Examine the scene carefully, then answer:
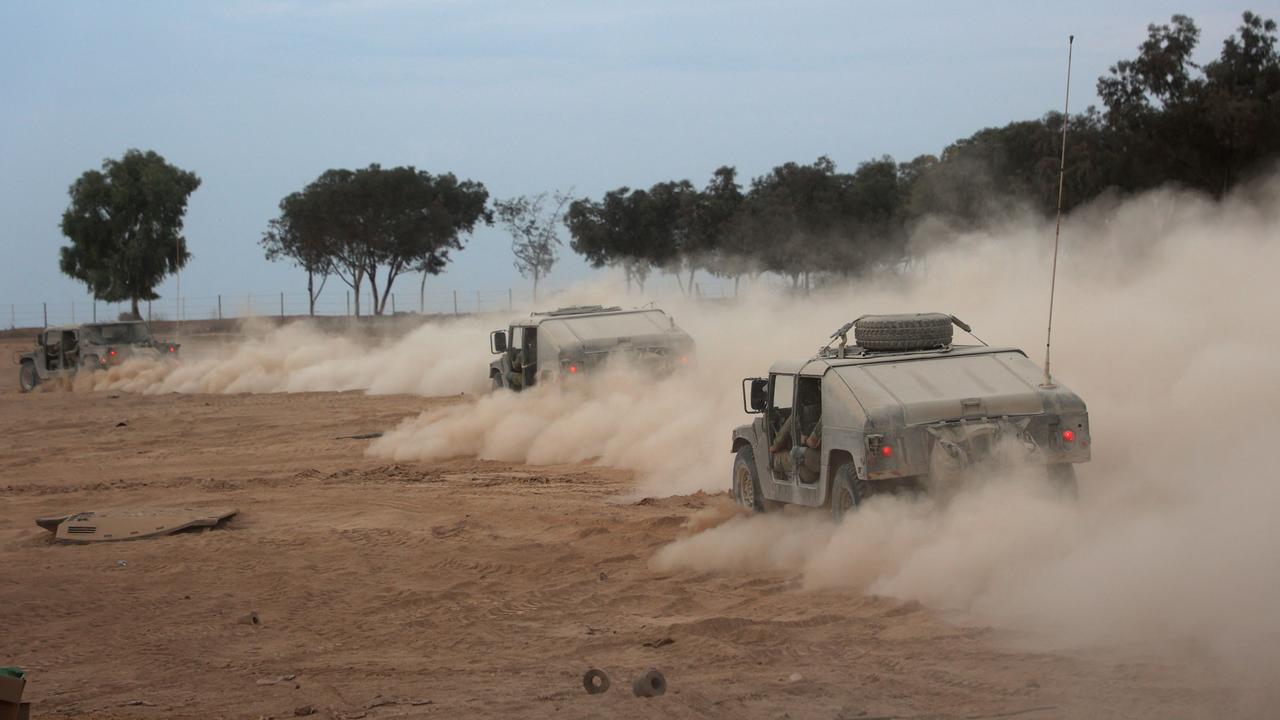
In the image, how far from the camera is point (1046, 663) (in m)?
7.40

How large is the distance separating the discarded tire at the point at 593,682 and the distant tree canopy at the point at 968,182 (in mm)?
30071

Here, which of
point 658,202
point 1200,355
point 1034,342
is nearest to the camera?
point 1200,355

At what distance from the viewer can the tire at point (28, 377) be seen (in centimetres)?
4194

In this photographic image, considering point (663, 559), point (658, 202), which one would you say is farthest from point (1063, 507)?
point (658, 202)

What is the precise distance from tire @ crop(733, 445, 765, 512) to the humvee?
3234 centimetres

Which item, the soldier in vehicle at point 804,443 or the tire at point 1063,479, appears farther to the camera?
the soldier in vehicle at point 804,443

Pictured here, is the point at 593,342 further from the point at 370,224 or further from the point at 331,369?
the point at 370,224

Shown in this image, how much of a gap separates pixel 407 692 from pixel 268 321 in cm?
5793

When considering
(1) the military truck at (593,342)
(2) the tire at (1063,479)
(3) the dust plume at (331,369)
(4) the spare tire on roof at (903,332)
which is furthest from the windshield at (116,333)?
(2) the tire at (1063,479)

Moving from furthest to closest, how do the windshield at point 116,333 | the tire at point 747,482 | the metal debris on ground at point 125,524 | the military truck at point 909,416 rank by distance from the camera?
the windshield at point 116,333 < the metal debris on ground at point 125,524 < the tire at point 747,482 < the military truck at point 909,416

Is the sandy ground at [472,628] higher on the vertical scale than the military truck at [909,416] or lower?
lower

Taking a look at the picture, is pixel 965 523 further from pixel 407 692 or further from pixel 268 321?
pixel 268 321

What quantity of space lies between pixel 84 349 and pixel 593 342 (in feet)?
80.6

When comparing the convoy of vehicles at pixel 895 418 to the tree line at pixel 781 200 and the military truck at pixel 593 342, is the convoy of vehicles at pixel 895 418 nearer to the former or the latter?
the military truck at pixel 593 342
